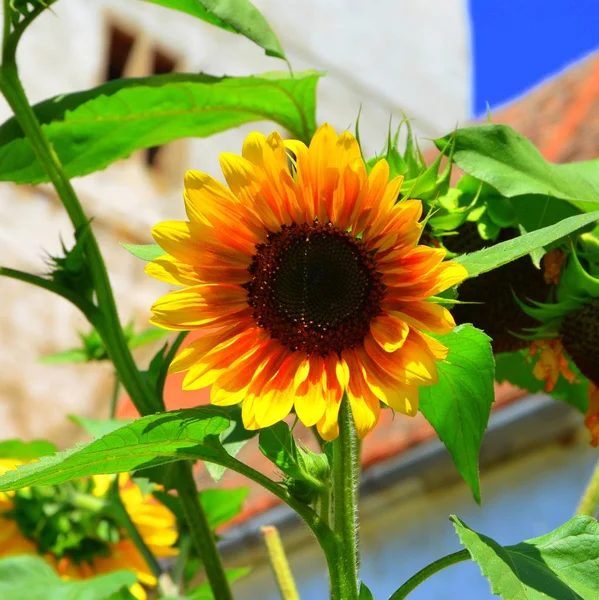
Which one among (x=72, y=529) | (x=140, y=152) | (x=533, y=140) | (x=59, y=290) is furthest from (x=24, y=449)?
(x=140, y=152)

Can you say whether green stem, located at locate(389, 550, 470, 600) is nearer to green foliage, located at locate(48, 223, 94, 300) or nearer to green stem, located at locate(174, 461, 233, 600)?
green stem, located at locate(174, 461, 233, 600)

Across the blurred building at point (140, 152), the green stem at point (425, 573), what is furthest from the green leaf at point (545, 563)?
the blurred building at point (140, 152)

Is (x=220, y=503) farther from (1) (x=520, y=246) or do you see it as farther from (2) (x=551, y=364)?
(1) (x=520, y=246)

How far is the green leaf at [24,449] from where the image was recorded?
2.66 feet

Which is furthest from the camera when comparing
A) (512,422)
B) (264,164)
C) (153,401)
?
(512,422)

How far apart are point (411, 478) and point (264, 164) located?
72.3 inches

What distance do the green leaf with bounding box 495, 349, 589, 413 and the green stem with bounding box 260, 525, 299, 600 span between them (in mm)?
179

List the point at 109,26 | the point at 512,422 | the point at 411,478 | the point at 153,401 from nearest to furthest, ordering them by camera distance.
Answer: the point at 153,401 → the point at 512,422 → the point at 411,478 → the point at 109,26

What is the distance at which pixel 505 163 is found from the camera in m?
0.51

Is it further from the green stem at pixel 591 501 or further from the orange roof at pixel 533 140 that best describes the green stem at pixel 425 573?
the orange roof at pixel 533 140

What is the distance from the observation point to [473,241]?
0.56 metres

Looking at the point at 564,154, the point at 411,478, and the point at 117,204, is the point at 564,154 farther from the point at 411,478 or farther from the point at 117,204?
the point at 117,204

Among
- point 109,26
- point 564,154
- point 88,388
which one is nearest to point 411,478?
point 564,154

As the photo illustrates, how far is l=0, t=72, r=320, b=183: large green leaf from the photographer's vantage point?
0.62 meters
